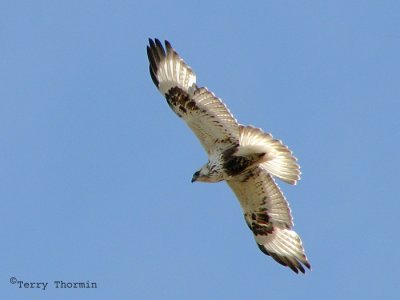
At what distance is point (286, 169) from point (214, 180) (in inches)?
38.5

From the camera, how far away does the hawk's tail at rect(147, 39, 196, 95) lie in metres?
11.1

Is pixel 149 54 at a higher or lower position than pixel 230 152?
higher

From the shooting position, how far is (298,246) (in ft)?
37.9

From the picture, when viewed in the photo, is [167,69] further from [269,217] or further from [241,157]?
[269,217]

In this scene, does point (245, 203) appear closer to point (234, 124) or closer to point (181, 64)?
point (234, 124)

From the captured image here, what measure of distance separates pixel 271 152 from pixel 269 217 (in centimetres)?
125

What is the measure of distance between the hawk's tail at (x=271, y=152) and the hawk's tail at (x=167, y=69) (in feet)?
3.46

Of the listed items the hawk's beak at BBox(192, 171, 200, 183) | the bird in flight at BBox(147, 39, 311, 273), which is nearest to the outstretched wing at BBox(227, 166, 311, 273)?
the bird in flight at BBox(147, 39, 311, 273)

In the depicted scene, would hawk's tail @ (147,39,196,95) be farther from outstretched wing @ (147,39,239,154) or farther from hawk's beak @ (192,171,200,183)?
hawk's beak @ (192,171,200,183)

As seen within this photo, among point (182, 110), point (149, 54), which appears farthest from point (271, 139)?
point (149, 54)

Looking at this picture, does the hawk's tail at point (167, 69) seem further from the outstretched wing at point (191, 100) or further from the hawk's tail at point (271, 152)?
the hawk's tail at point (271, 152)

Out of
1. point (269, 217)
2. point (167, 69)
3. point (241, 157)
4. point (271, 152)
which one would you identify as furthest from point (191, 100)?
point (269, 217)

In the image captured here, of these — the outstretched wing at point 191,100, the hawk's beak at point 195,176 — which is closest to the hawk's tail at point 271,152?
the outstretched wing at point 191,100

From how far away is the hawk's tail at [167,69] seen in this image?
11.1m
